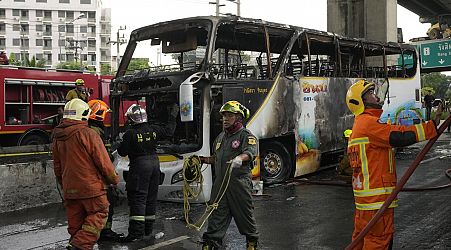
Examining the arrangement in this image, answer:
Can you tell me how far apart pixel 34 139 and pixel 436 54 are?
915 inches

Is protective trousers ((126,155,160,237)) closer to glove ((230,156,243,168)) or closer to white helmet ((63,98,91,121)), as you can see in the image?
white helmet ((63,98,91,121))

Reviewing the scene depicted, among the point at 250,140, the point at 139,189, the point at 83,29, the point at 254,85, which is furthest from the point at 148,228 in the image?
the point at 83,29

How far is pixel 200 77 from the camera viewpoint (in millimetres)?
8109

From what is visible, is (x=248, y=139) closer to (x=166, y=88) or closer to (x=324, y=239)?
(x=324, y=239)

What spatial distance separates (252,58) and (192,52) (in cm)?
235

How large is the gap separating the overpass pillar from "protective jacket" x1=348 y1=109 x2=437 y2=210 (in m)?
21.4

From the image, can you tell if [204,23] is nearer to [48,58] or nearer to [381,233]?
[381,233]

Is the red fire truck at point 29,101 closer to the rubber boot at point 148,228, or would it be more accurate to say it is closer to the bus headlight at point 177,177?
the bus headlight at point 177,177

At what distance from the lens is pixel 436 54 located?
29.1m

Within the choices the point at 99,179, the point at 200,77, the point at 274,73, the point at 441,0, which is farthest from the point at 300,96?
the point at 441,0

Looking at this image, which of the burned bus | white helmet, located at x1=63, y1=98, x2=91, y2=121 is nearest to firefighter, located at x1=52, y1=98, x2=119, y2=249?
white helmet, located at x1=63, y1=98, x2=91, y2=121

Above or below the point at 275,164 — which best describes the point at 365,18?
above

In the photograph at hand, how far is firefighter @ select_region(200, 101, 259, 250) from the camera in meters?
5.13

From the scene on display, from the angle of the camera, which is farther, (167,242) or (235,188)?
(167,242)
